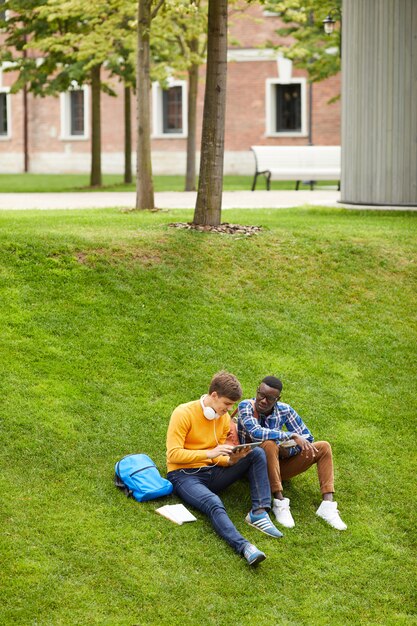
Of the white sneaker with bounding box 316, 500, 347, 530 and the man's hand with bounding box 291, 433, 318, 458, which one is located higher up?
the man's hand with bounding box 291, 433, 318, 458

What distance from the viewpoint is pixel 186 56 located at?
86.3ft

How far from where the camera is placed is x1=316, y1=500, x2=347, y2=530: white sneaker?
27.8 ft

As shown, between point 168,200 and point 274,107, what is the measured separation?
20297 mm

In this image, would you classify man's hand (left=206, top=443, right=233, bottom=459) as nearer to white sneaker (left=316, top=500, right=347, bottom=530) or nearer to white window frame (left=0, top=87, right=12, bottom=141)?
white sneaker (left=316, top=500, right=347, bottom=530)

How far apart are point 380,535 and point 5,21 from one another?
2108 cm

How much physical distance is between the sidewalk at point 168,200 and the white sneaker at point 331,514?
11.3 metres

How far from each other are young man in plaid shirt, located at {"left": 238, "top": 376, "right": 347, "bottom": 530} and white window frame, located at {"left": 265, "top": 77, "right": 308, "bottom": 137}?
110 ft

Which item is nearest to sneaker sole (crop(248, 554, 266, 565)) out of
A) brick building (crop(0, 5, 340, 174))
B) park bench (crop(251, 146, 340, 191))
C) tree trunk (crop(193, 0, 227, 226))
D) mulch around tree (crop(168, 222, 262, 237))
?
mulch around tree (crop(168, 222, 262, 237))

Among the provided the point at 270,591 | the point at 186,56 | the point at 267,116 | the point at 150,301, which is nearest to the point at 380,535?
the point at 270,591

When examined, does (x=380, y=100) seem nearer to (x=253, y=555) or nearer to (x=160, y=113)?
(x=253, y=555)

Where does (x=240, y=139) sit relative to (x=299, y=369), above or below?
above

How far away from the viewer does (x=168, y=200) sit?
75.5 ft

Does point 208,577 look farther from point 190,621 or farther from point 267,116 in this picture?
point 267,116

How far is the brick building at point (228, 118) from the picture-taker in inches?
1622
